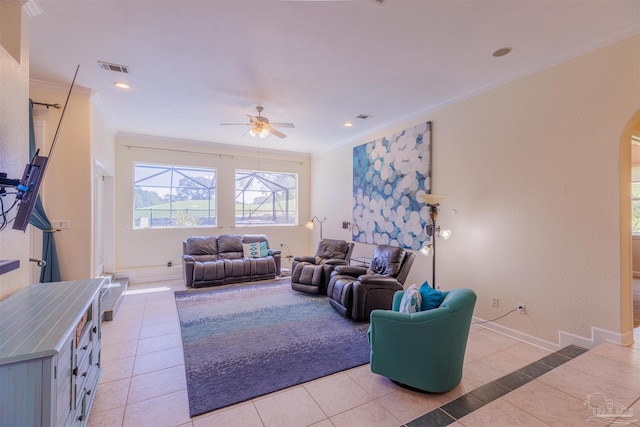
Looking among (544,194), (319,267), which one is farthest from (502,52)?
(319,267)

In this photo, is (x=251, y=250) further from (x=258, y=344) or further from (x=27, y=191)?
(x=27, y=191)

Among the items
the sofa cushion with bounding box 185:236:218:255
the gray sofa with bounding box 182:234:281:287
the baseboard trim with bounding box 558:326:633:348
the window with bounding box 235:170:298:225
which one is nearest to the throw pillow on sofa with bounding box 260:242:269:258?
the gray sofa with bounding box 182:234:281:287

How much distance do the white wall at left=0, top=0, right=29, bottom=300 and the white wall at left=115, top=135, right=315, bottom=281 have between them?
3.84 meters

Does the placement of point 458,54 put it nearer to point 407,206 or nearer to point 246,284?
point 407,206

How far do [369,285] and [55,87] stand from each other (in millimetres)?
4575

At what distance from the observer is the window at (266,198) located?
6.91 m

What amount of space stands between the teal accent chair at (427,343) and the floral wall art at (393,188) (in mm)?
2071

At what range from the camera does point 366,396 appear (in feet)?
6.95

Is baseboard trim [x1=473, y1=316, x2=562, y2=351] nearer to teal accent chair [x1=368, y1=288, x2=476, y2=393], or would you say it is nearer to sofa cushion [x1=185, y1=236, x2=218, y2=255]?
teal accent chair [x1=368, y1=288, x2=476, y2=393]

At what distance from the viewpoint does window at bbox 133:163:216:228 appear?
5.91m

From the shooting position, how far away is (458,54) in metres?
2.76

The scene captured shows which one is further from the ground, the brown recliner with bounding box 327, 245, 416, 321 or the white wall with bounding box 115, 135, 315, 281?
the white wall with bounding box 115, 135, 315, 281

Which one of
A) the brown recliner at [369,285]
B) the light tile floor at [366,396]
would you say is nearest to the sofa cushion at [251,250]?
the brown recliner at [369,285]

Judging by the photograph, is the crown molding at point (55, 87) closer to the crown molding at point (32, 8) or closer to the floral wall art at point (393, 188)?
the crown molding at point (32, 8)
